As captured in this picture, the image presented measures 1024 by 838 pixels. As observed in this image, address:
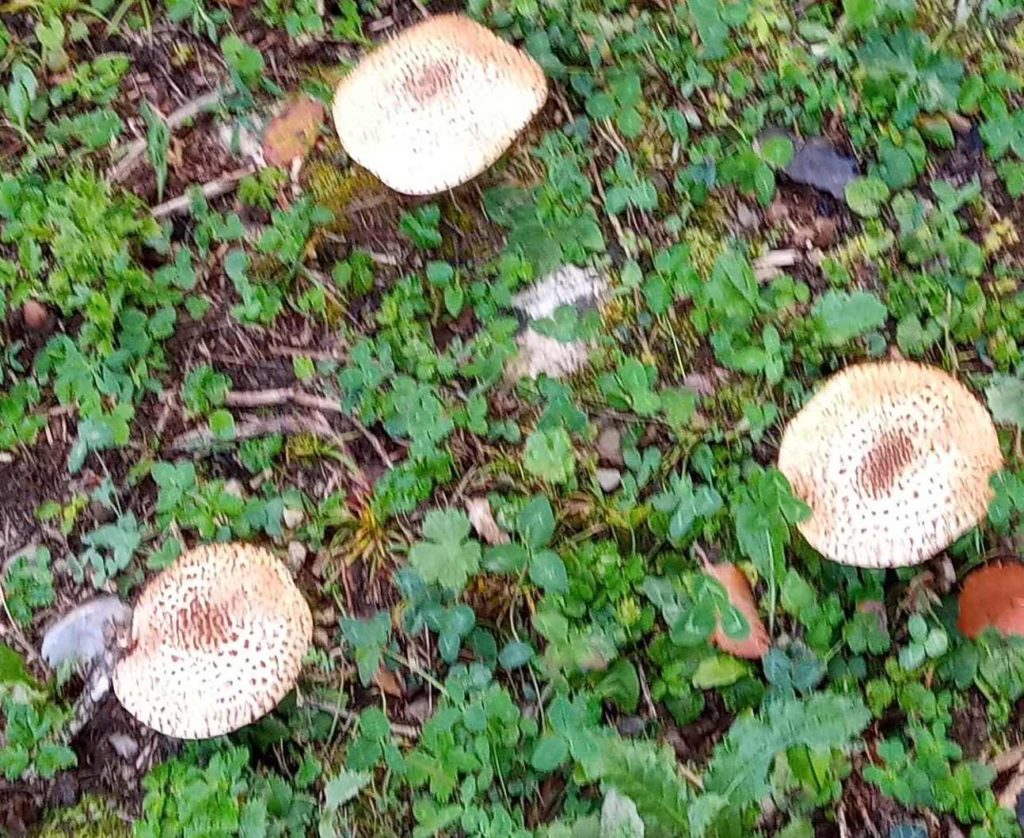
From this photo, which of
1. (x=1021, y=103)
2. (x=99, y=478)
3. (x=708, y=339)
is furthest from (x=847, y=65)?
(x=99, y=478)

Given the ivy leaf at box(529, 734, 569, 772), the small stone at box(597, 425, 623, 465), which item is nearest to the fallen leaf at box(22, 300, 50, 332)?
the small stone at box(597, 425, 623, 465)

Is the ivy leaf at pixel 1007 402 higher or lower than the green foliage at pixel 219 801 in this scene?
higher

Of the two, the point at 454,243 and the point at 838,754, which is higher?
the point at 454,243

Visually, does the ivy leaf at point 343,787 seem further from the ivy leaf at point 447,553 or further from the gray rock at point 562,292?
the gray rock at point 562,292

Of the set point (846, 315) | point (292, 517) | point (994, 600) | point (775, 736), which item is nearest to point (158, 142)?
point (292, 517)

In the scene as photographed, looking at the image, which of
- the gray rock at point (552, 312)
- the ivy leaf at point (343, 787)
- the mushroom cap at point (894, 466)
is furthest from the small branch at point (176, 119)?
the mushroom cap at point (894, 466)

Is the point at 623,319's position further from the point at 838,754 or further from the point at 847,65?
the point at 838,754
